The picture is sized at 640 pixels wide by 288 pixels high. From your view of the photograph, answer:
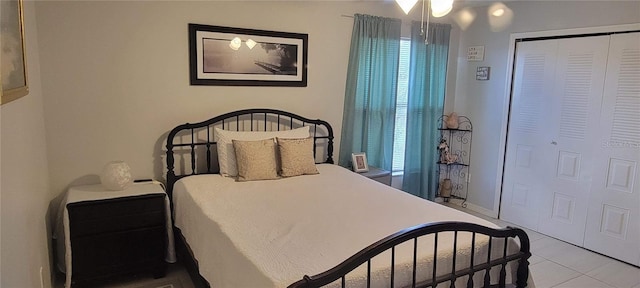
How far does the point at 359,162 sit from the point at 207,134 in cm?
151

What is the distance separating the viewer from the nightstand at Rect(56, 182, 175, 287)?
2.76m

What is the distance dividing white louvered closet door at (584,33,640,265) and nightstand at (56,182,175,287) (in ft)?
12.1

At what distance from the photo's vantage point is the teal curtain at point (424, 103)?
455 cm

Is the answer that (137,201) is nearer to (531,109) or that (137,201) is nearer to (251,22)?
(251,22)

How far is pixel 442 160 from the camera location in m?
4.93

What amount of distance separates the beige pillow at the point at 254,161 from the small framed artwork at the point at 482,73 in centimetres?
267

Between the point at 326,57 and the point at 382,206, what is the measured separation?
6.13 ft

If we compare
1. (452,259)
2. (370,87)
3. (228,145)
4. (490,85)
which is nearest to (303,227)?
(452,259)

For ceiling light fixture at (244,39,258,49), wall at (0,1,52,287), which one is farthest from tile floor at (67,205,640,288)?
ceiling light fixture at (244,39,258,49)

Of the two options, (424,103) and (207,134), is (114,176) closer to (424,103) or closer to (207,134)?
(207,134)

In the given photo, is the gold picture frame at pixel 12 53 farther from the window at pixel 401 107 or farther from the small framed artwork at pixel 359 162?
the window at pixel 401 107

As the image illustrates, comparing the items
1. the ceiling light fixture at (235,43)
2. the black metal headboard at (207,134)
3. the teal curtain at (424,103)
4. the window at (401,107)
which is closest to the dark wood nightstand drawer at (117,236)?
the black metal headboard at (207,134)

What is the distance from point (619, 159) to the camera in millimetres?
3523

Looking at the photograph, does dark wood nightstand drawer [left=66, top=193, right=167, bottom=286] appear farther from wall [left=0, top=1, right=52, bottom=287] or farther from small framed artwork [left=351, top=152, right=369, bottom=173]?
small framed artwork [left=351, top=152, right=369, bottom=173]
